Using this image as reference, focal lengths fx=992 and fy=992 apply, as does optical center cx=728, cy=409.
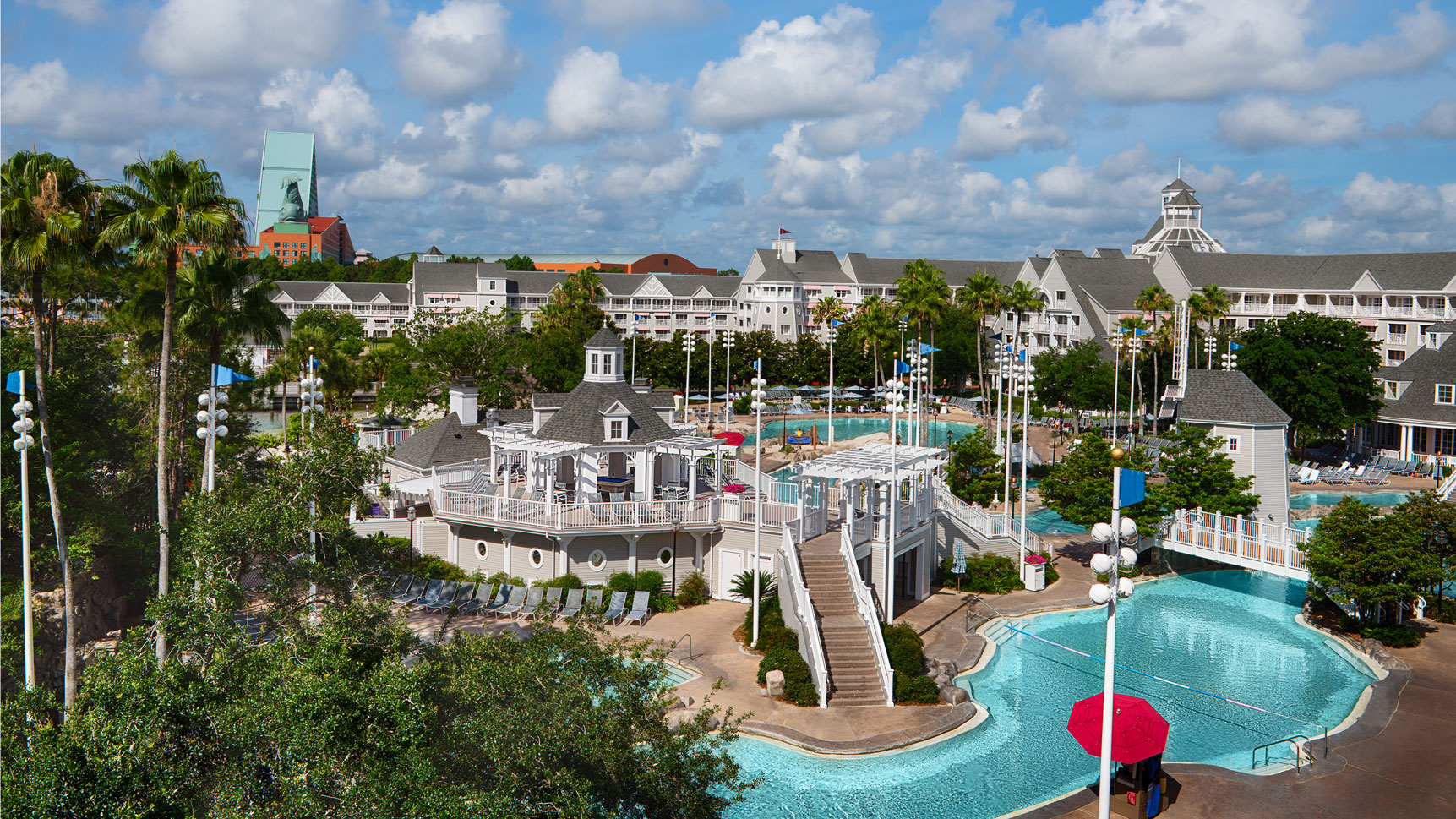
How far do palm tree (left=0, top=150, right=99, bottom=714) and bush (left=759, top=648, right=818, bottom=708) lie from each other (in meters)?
14.8

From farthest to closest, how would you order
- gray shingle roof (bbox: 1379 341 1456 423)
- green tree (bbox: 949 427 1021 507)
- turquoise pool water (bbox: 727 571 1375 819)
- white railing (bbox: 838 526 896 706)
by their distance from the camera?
1. gray shingle roof (bbox: 1379 341 1456 423)
2. green tree (bbox: 949 427 1021 507)
3. white railing (bbox: 838 526 896 706)
4. turquoise pool water (bbox: 727 571 1375 819)

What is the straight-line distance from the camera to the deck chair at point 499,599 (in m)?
29.0

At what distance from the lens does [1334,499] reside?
5172 cm

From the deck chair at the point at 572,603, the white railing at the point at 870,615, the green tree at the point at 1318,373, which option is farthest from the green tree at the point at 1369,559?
the green tree at the point at 1318,373

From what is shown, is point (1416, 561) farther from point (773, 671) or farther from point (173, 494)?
point (173, 494)

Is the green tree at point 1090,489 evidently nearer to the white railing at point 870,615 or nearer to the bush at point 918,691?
the white railing at point 870,615

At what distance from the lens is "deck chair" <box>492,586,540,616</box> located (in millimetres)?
28891

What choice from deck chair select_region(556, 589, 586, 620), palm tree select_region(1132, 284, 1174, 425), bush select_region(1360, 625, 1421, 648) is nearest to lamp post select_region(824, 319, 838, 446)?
palm tree select_region(1132, 284, 1174, 425)

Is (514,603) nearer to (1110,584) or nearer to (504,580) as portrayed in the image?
(504,580)

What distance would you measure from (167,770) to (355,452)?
937 cm

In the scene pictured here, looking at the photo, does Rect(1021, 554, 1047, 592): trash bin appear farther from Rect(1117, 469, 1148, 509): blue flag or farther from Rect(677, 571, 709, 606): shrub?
Rect(1117, 469, 1148, 509): blue flag

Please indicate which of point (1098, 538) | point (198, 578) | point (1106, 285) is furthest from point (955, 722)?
point (1106, 285)

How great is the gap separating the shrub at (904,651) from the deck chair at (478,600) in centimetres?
1176

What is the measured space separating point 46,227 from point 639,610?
1697 centimetres
